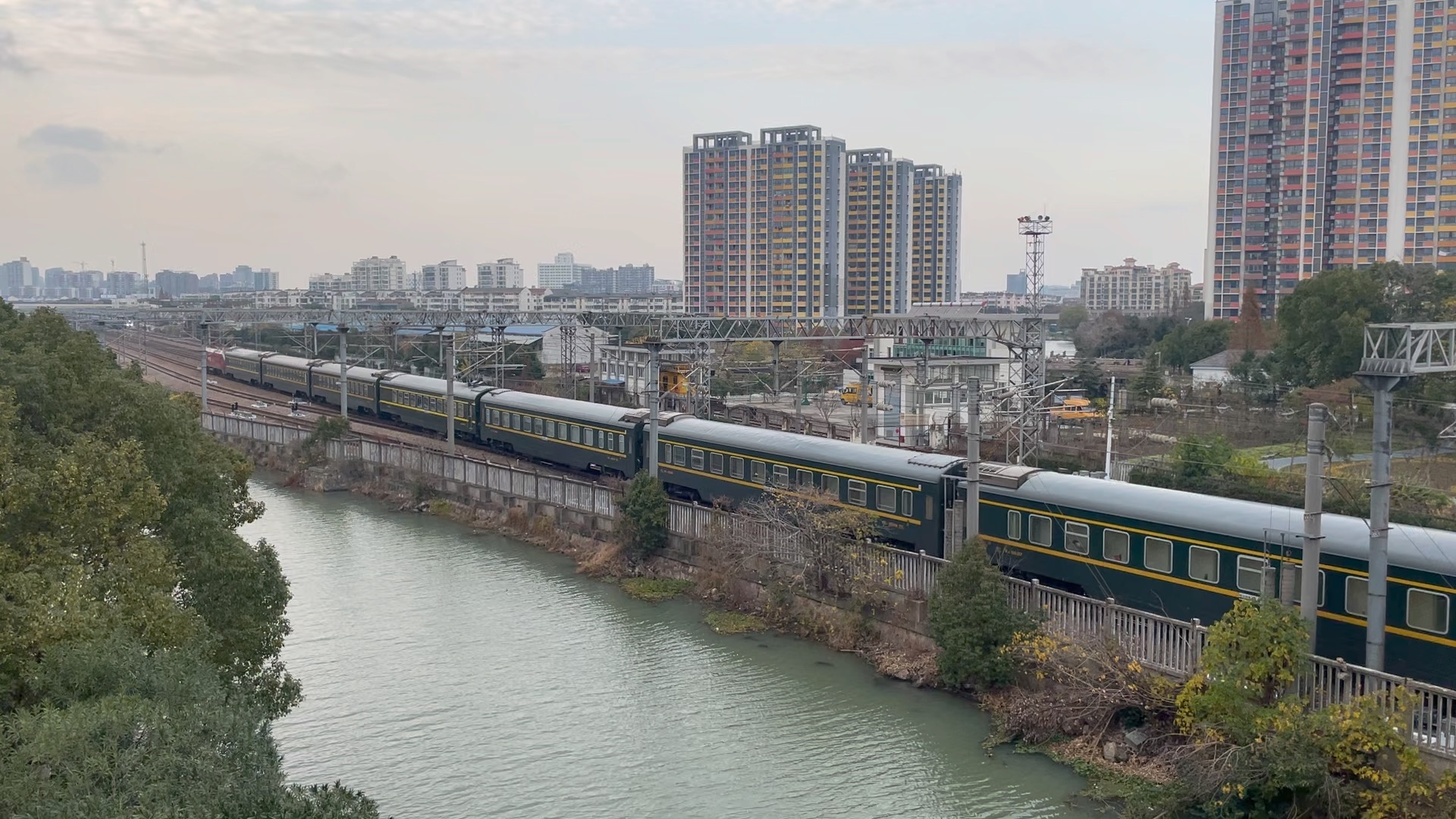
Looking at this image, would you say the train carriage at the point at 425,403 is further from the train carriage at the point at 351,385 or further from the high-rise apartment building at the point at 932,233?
the high-rise apartment building at the point at 932,233

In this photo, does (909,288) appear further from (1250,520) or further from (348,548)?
(1250,520)

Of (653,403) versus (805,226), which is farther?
(805,226)

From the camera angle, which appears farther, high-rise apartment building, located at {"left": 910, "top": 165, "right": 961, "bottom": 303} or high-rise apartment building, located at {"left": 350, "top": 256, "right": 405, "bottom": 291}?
high-rise apartment building, located at {"left": 350, "top": 256, "right": 405, "bottom": 291}

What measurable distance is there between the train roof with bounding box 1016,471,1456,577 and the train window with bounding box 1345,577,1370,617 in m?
0.22

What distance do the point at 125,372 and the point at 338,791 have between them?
7430 mm

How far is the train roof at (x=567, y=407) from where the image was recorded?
2170cm

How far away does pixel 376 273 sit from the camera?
138000mm

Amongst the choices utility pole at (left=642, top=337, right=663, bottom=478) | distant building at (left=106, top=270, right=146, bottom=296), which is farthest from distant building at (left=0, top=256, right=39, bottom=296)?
utility pole at (left=642, top=337, right=663, bottom=478)

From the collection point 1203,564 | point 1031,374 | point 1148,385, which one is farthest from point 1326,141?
point 1203,564

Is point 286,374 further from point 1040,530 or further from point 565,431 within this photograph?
point 1040,530

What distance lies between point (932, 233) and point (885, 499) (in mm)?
61597

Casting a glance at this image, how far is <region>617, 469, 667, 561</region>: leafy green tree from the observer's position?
17266 millimetres

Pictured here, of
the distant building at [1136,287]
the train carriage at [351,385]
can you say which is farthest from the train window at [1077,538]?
the distant building at [1136,287]

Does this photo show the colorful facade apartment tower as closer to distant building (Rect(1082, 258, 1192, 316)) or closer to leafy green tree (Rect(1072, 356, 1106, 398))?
leafy green tree (Rect(1072, 356, 1106, 398))
